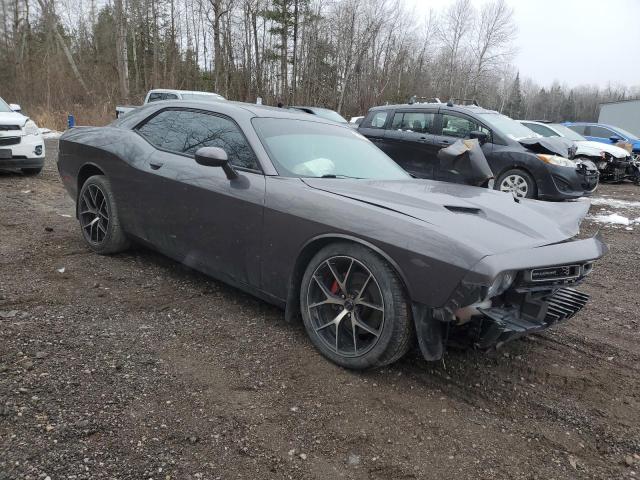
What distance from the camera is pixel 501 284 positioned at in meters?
2.41

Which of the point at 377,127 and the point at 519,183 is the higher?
the point at 377,127

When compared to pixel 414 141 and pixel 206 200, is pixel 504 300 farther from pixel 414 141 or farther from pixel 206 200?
pixel 414 141

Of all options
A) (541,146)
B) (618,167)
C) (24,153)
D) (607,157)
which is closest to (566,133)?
(607,157)

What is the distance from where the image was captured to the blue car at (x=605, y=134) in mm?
15780

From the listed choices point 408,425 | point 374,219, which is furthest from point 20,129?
point 408,425

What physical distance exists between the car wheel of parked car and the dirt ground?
4747mm

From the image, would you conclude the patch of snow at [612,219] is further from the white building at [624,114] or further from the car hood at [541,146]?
the white building at [624,114]

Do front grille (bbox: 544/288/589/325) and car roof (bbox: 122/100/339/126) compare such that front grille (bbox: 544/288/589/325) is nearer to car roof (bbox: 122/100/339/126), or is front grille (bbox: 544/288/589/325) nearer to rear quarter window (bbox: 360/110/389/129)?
car roof (bbox: 122/100/339/126)

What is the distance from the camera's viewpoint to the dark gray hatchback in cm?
812

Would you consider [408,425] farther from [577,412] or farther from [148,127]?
A: [148,127]

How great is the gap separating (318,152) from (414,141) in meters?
5.60

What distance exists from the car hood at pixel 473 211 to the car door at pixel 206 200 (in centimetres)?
45

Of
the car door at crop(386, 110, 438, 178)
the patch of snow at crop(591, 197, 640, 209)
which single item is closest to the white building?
the patch of snow at crop(591, 197, 640, 209)

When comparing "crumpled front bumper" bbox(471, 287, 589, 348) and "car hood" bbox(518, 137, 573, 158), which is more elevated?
"car hood" bbox(518, 137, 573, 158)
